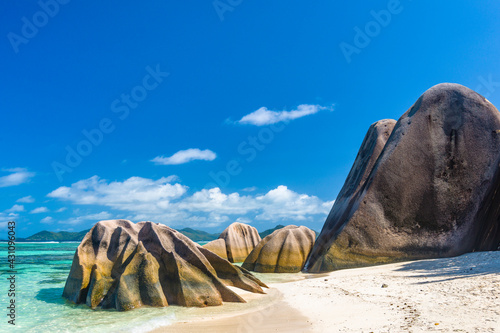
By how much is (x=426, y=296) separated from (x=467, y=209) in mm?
Answer: 8449

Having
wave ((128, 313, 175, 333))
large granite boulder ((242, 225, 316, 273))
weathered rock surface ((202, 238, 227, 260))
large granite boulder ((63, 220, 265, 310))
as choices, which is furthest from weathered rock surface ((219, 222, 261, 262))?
wave ((128, 313, 175, 333))

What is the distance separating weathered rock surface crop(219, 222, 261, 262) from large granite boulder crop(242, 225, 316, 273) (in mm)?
7982

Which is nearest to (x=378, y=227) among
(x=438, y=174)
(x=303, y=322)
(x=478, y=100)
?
(x=438, y=174)

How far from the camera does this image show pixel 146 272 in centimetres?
836

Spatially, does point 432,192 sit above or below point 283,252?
above

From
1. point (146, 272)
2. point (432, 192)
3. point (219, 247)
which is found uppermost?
point (432, 192)

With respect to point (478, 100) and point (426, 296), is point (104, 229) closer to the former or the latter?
point (426, 296)

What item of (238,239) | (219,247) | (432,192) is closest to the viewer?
(432,192)

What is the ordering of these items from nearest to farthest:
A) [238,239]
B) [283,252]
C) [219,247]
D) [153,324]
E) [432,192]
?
[153,324] → [432,192] → [283,252] → [219,247] → [238,239]

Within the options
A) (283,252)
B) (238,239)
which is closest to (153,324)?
(283,252)

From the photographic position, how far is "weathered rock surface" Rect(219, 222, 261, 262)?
86.9 ft

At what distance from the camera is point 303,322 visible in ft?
20.0

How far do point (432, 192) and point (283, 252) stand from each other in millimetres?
7436

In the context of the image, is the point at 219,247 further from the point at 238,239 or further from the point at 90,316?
the point at 90,316
